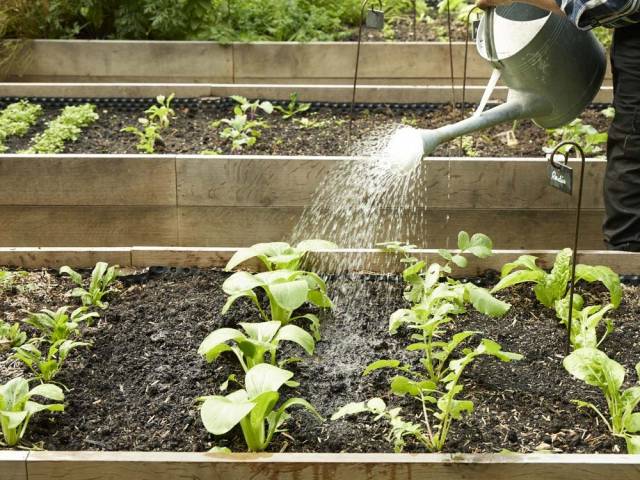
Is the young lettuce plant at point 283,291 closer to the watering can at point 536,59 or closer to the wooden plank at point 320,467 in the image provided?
the wooden plank at point 320,467

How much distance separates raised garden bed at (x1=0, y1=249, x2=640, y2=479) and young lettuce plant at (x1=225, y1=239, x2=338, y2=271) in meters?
0.11

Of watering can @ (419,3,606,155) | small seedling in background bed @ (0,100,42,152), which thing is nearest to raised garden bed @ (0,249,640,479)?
watering can @ (419,3,606,155)

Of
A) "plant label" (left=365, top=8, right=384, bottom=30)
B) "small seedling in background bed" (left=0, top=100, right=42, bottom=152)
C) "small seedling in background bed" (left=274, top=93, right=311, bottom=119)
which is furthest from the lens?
"small seedling in background bed" (left=274, top=93, right=311, bottom=119)

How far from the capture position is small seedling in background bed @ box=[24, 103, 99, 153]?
431 centimetres

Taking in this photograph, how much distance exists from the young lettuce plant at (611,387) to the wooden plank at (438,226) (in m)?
1.53

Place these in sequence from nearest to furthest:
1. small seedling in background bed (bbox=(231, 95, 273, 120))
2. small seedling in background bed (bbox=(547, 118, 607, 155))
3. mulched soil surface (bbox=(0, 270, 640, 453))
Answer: mulched soil surface (bbox=(0, 270, 640, 453))
small seedling in background bed (bbox=(547, 118, 607, 155))
small seedling in background bed (bbox=(231, 95, 273, 120))

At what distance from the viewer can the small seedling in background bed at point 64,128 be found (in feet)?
14.2

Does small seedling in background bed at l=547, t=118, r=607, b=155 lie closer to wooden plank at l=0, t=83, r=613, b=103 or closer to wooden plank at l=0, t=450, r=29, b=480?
wooden plank at l=0, t=83, r=613, b=103

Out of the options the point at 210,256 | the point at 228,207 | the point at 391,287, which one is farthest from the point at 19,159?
the point at 391,287

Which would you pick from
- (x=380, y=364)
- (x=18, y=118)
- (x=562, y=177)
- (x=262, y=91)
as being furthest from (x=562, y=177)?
(x=18, y=118)

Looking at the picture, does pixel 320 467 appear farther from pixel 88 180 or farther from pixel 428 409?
pixel 88 180

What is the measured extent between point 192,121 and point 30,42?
1.53m

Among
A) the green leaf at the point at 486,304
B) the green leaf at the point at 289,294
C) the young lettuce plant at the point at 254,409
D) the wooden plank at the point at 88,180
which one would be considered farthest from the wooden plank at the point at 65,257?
the green leaf at the point at 486,304

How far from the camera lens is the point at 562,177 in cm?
252
